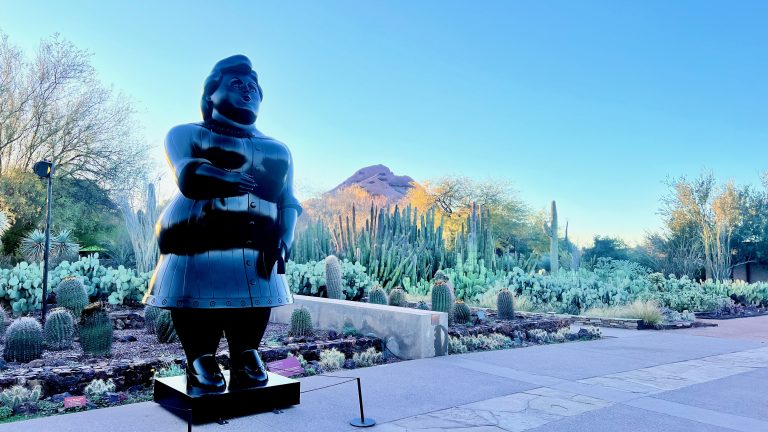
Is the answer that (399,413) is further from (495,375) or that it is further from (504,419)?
(495,375)

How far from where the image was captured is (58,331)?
643 centimetres

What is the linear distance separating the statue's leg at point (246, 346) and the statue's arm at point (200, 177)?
89cm

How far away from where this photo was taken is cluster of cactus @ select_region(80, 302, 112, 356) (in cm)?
585

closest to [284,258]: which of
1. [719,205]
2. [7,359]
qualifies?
[7,359]

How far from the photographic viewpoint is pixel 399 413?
14.6 ft

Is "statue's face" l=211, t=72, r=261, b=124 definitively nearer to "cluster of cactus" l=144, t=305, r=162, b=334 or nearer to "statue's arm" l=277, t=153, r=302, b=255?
"statue's arm" l=277, t=153, r=302, b=255

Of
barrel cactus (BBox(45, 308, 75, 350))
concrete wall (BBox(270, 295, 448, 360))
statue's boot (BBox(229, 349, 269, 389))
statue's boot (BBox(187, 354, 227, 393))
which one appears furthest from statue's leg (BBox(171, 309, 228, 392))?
barrel cactus (BBox(45, 308, 75, 350))

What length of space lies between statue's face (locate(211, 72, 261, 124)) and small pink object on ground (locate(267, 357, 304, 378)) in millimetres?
2594

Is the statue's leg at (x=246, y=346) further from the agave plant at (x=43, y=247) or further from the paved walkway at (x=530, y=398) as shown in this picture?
the agave plant at (x=43, y=247)

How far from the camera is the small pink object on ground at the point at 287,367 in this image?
5539 millimetres

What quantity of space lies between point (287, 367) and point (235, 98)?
278cm

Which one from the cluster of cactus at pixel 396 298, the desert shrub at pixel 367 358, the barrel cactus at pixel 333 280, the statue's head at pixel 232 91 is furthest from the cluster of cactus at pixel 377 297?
the statue's head at pixel 232 91

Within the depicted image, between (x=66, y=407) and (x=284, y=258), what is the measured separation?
2.16 meters

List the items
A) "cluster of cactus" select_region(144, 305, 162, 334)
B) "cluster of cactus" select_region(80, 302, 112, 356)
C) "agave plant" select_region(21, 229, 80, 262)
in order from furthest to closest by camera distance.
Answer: "agave plant" select_region(21, 229, 80, 262), "cluster of cactus" select_region(144, 305, 162, 334), "cluster of cactus" select_region(80, 302, 112, 356)
